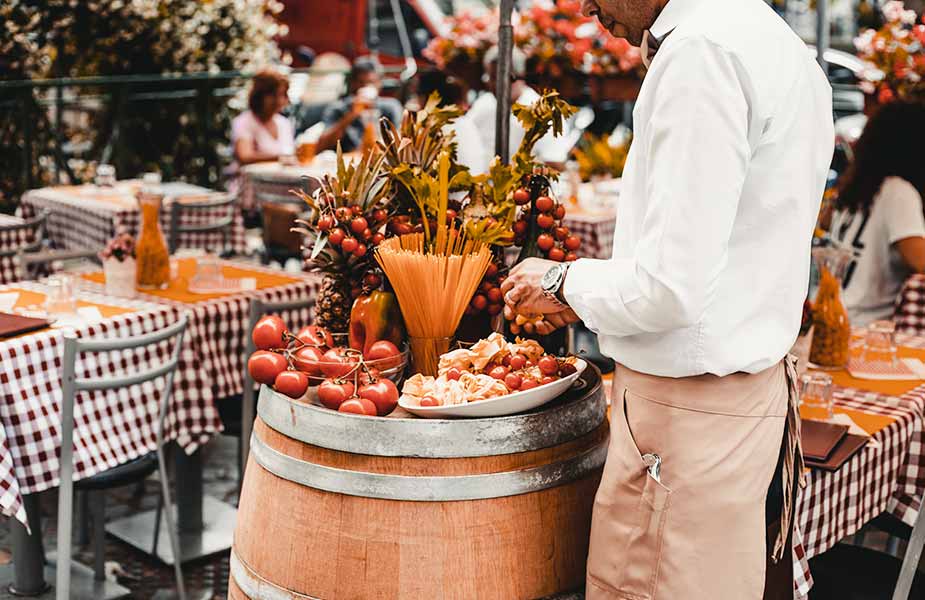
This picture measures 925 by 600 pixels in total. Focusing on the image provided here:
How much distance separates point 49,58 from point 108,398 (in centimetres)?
698

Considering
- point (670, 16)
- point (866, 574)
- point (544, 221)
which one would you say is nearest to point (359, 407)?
point (544, 221)

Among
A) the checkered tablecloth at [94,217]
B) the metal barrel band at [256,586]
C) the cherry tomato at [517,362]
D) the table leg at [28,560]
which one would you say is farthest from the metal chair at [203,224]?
the cherry tomato at [517,362]

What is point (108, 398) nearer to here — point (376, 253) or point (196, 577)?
point (196, 577)

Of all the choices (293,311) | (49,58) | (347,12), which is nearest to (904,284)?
(293,311)

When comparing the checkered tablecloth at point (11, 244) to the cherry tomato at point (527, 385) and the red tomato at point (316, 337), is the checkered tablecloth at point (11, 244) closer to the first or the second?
the red tomato at point (316, 337)

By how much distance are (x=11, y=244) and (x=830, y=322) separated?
3.84 m

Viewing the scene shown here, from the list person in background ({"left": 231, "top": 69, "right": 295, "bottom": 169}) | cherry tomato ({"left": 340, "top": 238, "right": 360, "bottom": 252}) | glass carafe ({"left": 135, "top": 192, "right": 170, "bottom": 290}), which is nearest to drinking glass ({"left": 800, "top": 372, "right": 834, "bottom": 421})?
cherry tomato ({"left": 340, "top": 238, "right": 360, "bottom": 252})

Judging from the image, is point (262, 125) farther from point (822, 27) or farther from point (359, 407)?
point (359, 407)

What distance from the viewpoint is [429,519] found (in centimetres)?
178

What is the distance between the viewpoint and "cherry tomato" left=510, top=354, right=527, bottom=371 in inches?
77.9

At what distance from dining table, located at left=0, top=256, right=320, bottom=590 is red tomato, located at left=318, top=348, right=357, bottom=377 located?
1.50m

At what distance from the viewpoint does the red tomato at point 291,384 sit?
75.2 inches

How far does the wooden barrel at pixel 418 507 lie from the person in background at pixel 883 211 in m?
2.83

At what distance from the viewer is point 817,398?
2.68 m
